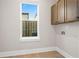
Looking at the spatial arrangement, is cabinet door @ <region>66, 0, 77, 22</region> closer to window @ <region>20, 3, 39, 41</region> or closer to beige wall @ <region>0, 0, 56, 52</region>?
beige wall @ <region>0, 0, 56, 52</region>

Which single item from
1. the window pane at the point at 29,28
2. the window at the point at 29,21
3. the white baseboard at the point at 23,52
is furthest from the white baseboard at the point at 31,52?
the window pane at the point at 29,28

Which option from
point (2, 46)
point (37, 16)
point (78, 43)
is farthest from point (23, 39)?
point (78, 43)

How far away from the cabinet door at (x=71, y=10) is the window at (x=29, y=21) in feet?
6.26

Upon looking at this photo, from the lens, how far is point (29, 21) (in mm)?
4617

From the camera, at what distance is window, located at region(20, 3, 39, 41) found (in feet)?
14.7

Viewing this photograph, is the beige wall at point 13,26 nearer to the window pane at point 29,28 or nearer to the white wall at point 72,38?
the window pane at point 29,28

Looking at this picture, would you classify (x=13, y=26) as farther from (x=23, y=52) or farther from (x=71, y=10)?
(x=71, y=10)

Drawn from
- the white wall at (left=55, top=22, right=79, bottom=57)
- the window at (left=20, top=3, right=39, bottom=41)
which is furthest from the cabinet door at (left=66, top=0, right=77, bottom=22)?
the window at (left=20, top=3, right=39, bottom=41)

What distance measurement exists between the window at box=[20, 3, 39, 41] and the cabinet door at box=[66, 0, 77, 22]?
1908 mm

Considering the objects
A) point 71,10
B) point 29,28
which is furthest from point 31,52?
point 71,10

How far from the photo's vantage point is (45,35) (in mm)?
4711

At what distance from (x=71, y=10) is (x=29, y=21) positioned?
7.57 feet

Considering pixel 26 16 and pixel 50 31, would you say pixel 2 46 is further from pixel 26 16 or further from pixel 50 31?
pixel 50 31

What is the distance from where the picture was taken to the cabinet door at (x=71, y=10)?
2.53 m
